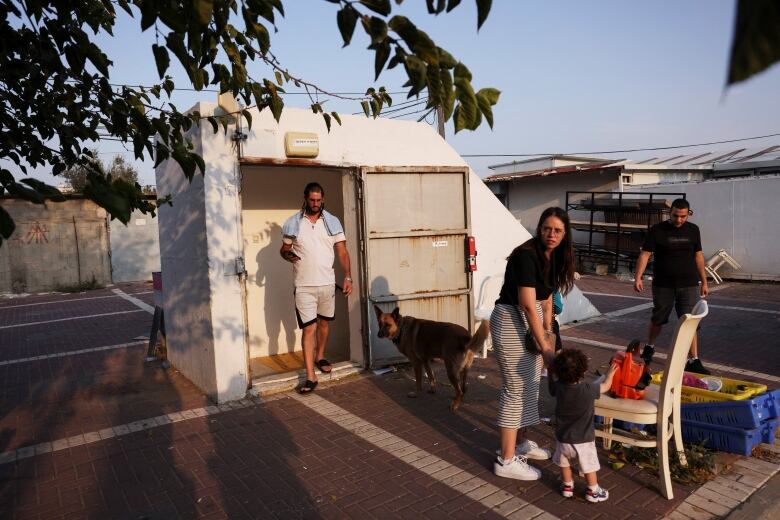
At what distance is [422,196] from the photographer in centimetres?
681

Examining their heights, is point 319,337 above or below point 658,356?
above

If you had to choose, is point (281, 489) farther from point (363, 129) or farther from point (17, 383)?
point (17, 383)

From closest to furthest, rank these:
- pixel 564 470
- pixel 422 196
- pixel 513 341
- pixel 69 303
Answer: pixel 564 470
pixel 513 341
pixel 422 196
pixel 69 303

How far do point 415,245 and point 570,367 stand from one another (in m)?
3.61

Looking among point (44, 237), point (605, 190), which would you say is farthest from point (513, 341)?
point (44, 237)

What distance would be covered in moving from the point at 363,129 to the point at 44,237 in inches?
615

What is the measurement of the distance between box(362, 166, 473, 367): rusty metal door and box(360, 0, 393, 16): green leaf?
15.6 ft

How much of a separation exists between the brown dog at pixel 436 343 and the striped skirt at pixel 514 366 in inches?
41.7

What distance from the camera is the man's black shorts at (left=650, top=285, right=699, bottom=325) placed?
235 inches

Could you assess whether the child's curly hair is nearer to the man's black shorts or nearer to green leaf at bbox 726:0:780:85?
green leaf at bbox 726:0:780:85

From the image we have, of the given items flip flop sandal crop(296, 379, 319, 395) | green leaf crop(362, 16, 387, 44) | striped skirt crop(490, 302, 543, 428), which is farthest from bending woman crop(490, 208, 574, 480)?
flip flop sandal crop(296, 379, 319, 395)

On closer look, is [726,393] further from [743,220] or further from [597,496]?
[743,220]

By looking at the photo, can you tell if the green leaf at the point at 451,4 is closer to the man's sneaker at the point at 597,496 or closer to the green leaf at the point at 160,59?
the green leaf at the point at 160,59

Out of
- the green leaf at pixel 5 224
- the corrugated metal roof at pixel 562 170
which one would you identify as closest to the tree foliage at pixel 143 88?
the green leaf at pixel 5 224
